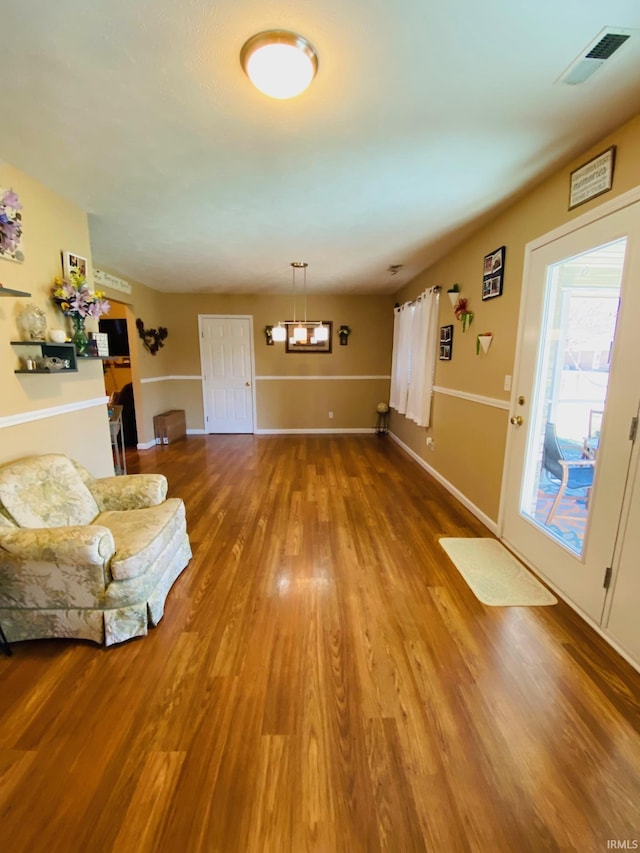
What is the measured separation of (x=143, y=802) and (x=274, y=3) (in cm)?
256

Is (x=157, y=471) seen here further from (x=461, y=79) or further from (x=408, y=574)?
(x=461, y=79)

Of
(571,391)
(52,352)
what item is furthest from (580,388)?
(52,352)

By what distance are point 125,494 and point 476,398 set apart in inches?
111

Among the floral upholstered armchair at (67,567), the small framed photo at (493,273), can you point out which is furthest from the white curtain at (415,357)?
the floral upholstered armchair at (67,567)

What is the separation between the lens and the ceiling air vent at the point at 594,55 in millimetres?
1206

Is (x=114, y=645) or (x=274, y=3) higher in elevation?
(x=274, y=3)

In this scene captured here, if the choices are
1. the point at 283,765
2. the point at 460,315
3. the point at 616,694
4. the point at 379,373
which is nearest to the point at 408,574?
the point at 616,694

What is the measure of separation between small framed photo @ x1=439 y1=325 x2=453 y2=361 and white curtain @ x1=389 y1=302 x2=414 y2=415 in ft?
3.30

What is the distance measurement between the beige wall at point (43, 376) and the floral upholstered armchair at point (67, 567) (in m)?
0.40

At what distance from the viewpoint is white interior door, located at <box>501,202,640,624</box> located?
5.32 ft

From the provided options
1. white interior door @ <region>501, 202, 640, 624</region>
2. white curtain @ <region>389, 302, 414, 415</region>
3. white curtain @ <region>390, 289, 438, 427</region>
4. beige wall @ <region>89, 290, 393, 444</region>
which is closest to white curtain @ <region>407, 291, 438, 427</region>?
white curtain @ <region>390, 289, 438, 427</region>

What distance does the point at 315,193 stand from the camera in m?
2.36

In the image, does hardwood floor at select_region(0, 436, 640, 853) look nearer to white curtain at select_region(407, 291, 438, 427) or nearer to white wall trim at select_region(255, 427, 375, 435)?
white curtain at select_region(407, 291, 438, 427)

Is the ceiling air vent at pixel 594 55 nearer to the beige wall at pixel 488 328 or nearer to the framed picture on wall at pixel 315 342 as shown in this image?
the beige wall at pixel 488 328
